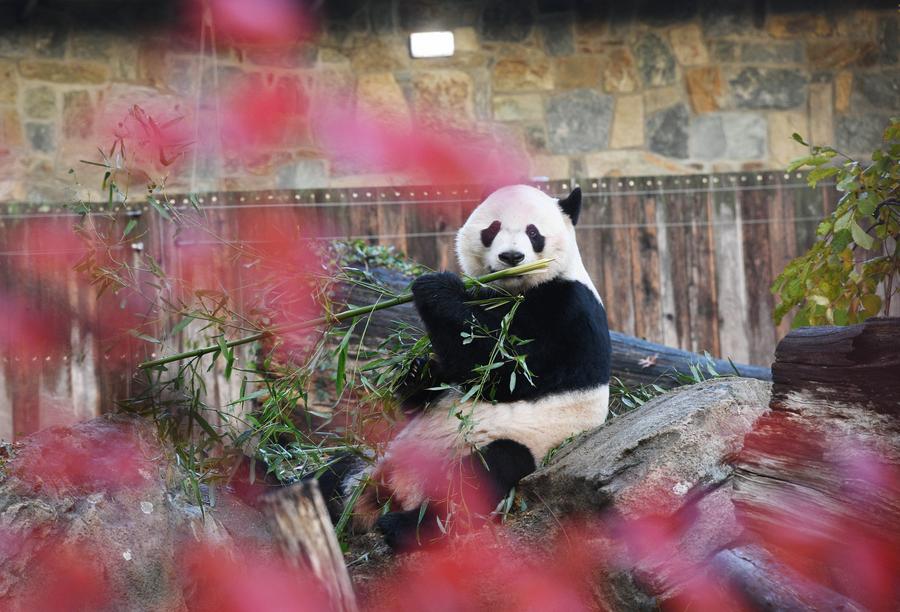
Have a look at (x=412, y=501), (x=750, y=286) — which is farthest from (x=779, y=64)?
(x=412, y=501)

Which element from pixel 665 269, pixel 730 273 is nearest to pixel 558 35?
pixel 665 269

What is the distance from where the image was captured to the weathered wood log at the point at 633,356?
527 cm

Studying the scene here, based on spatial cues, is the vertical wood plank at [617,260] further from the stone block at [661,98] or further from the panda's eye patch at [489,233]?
the panda's eye patch at [489,233]

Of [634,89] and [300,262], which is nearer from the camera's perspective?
[300,262]

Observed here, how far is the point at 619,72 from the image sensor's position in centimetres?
804

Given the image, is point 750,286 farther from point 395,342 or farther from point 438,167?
point 395,342

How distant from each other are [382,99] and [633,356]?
3.60 metres

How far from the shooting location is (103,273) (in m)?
3.81

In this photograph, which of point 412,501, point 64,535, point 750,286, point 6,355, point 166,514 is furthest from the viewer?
point 750,286

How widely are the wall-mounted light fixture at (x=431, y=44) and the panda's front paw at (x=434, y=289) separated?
15.0ft

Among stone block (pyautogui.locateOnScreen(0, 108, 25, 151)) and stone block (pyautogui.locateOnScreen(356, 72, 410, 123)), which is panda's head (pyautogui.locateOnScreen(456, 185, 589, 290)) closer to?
stone block (pyautogui.locateOnScreen(356, 72, 410, 123))

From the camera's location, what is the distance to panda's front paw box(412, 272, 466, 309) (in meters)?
3.81

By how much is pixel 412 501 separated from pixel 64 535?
4.09 ft

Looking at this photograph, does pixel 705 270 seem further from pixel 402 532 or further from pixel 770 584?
pixel 770 584
